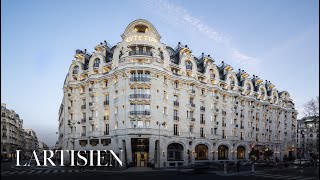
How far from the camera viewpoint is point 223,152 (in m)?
69.4

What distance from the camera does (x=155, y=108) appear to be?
54.4 meters

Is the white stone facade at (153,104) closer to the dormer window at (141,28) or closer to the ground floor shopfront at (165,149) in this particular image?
the dormer window at (141,28)

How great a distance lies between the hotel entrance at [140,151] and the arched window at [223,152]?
20.9 m

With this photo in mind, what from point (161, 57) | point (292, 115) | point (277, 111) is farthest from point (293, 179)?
point (292, 115)

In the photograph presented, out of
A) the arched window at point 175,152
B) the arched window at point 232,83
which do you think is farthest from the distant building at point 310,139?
the arched window at point 175,152

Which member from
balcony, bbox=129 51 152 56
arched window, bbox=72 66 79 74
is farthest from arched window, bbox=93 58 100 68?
balcony, bbox=129 51 152 56

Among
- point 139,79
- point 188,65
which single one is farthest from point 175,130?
point 188,65

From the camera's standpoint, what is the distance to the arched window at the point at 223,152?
67950mm

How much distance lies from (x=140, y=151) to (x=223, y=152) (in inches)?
945

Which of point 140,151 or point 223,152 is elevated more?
point 140,151

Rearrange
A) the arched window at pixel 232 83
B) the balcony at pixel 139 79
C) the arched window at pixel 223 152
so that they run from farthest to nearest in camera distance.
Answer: the arched window at pixel 232 83 → the arched window at pixel 223 152 → the balcony at pixel 139 79

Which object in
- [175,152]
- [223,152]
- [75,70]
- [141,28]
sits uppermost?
[141,28]

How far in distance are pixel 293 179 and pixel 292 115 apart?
7511cm

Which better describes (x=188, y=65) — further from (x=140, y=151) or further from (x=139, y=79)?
(x=140, y=151)
